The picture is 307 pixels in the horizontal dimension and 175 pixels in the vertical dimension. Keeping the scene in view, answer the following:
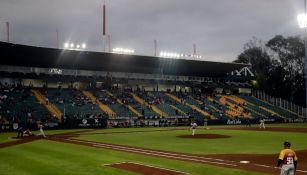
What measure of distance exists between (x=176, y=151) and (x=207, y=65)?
59.7 metres

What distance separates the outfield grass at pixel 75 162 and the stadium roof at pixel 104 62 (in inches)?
1480

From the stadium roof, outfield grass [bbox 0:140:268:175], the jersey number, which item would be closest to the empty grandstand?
the stadium roof

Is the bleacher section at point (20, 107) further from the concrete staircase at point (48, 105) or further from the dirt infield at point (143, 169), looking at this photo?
the dirt infield at point (143, 169)

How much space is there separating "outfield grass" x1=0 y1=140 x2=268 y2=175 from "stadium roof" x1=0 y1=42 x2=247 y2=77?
123 feet

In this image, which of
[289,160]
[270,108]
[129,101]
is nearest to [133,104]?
[129,101]

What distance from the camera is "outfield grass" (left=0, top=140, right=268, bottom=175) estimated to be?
64.4 feet

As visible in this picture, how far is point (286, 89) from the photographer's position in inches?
4343

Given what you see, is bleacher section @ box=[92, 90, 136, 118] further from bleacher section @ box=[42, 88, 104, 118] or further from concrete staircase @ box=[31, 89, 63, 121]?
concrete staircase @ box=[31, 89, 63, 121]

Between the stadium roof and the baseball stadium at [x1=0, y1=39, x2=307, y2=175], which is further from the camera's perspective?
the stadium roof

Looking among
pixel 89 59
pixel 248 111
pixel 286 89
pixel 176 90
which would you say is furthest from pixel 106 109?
pixel 286 89

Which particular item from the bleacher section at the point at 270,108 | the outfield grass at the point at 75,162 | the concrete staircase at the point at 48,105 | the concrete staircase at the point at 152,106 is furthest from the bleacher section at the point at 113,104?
the outfield grass at the point at 75,162

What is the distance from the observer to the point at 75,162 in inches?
901

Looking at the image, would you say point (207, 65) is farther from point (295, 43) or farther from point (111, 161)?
point (111, 161)

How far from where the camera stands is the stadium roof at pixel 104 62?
67.3 m
